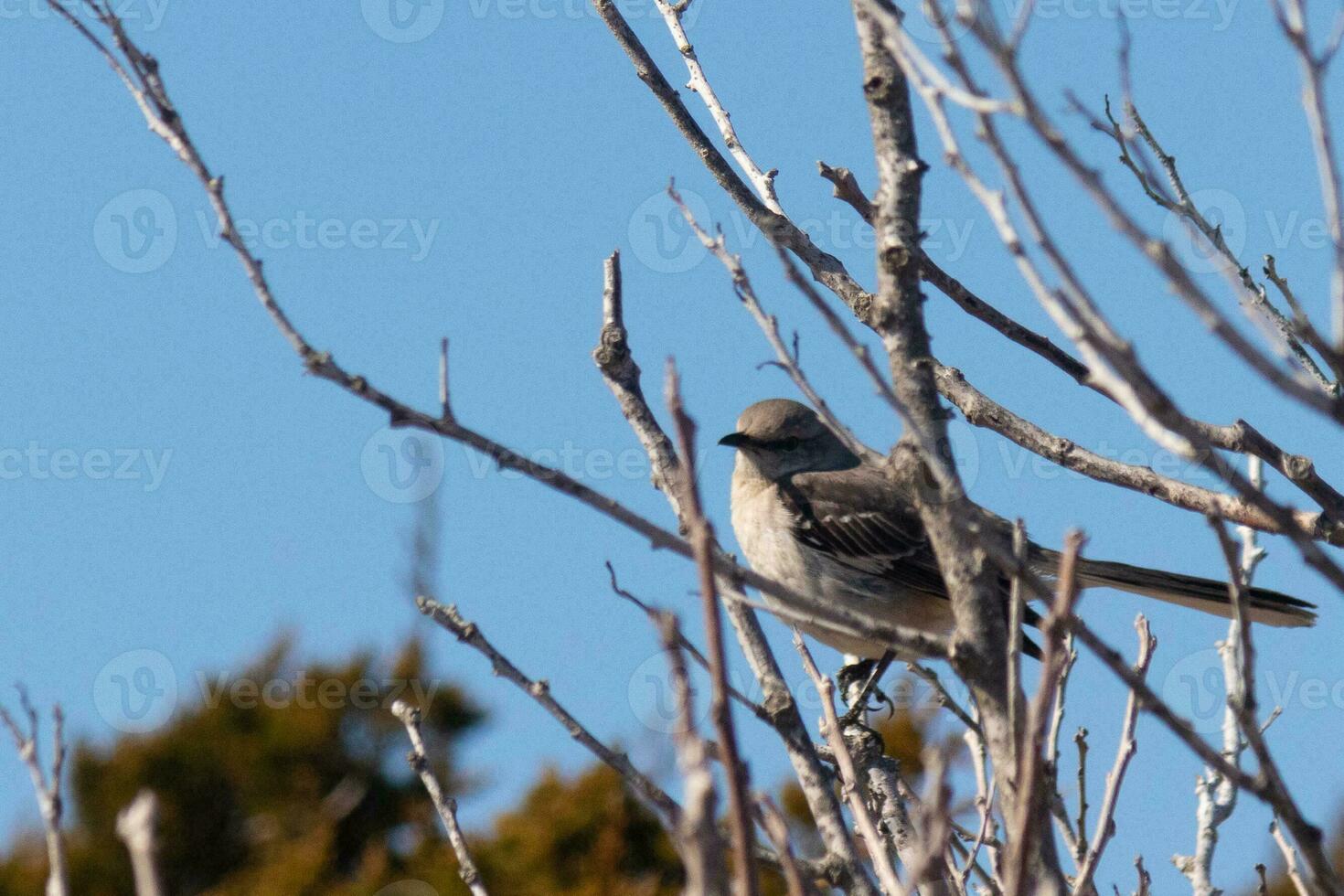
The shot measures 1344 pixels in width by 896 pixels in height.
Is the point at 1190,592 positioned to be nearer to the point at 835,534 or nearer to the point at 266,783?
the point at 835,534

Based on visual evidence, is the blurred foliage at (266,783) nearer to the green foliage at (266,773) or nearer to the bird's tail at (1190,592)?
the green foliage at (266,773)

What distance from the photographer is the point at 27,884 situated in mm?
9570

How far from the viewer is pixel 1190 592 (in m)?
5.59

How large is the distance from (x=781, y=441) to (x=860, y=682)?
1.31 m

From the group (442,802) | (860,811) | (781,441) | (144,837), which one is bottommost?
(442,802)

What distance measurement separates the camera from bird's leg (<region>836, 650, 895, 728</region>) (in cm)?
547

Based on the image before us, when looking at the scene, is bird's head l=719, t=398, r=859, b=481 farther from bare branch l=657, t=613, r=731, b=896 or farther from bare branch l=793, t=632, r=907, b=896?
bare branch l=657, t=613, r=731, b=896

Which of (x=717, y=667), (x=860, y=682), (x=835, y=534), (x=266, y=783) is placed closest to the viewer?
(x=717, y=667)

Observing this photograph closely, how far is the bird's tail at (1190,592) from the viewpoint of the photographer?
4766 mm

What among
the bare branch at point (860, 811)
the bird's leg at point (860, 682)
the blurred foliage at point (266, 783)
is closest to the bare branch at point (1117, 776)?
the bare branch at point (860, 811)

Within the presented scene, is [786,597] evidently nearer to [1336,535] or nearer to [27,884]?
[1336,535]

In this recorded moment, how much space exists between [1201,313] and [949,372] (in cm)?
230

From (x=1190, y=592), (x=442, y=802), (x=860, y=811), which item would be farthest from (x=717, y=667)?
(x=1190, y=592)

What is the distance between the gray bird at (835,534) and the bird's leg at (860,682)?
0.12 meters
